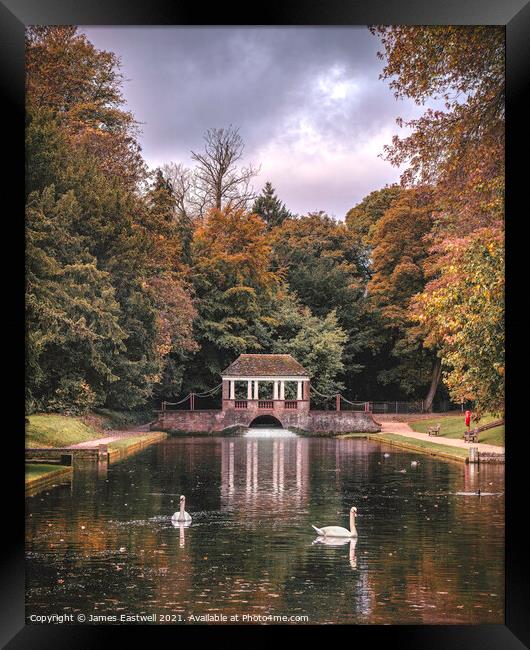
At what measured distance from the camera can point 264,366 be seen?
14.3m

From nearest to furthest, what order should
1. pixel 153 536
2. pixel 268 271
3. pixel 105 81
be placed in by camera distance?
pixel 153 536, pixel 105 81, pixel 268 271

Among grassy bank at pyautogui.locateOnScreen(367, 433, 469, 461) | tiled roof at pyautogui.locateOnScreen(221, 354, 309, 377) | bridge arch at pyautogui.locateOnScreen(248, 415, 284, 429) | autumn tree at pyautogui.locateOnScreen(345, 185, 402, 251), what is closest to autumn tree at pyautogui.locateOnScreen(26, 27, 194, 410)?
tiled roof at pyautogui.locateOnScreen(221, 354, 309, 377)

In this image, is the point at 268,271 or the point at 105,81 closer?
the point at 105,81

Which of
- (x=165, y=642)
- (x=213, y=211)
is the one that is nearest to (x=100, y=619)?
(x=165, y=642)

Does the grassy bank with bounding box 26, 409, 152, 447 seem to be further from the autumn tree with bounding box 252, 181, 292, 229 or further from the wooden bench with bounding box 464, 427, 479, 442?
the wooden bench with bounding box 464, 427, 479, 442

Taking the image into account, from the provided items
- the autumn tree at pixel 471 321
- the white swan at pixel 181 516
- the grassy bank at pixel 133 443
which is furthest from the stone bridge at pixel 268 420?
the white swan at pixel 181 516

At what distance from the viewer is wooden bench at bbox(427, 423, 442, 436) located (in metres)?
15.1

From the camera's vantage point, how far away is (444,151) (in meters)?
12.7

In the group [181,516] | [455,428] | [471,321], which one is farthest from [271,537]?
[455,428]

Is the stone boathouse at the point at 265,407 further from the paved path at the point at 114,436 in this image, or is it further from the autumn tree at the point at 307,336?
the paved path at the point at 114,436

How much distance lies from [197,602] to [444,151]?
251 inches

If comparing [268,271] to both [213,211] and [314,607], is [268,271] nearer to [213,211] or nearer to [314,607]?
[213,211]

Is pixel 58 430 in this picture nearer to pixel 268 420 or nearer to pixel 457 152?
pixel 268 420

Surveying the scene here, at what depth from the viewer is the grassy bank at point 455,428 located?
15.4 metres
